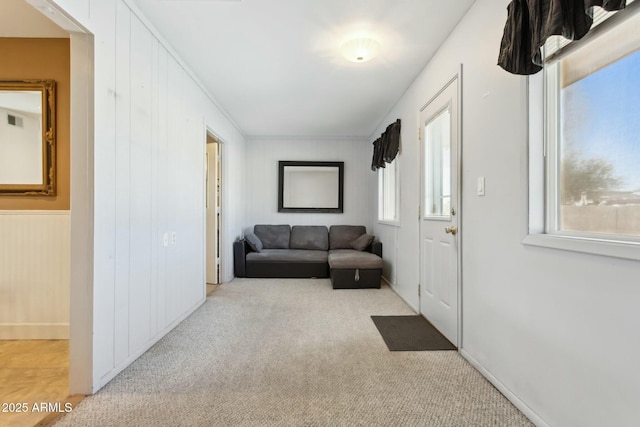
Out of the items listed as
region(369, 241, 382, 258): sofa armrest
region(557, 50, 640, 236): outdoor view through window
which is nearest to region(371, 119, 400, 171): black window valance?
region(369, 241, 382, 258): sofa armrest

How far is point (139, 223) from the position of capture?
2070 millimetres

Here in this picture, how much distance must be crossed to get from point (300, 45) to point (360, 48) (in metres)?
0.52

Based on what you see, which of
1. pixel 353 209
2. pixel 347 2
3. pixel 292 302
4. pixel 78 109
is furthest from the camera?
pixel 353 209

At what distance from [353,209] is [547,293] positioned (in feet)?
14.3

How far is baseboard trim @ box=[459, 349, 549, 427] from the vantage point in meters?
1.40

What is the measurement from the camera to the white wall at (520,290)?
3.48 ft

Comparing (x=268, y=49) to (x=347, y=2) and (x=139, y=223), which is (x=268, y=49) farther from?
(x=139, y=223)

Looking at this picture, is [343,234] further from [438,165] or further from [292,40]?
[292,40]

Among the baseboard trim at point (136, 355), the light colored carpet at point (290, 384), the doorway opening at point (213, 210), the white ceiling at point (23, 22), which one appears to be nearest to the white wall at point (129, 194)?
the baseboard trim at point (136, 355)

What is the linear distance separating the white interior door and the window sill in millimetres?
801

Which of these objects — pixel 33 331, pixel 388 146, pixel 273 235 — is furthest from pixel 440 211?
pixel 33 331

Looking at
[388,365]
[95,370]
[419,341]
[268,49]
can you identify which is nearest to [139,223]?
[95,370]

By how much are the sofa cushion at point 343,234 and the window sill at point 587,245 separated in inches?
153

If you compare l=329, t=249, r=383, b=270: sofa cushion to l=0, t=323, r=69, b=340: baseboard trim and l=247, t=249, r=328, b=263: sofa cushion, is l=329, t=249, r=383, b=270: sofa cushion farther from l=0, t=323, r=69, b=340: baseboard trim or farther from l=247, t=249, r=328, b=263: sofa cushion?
l=0, t=323, r=69, b=340: baseboard trim
